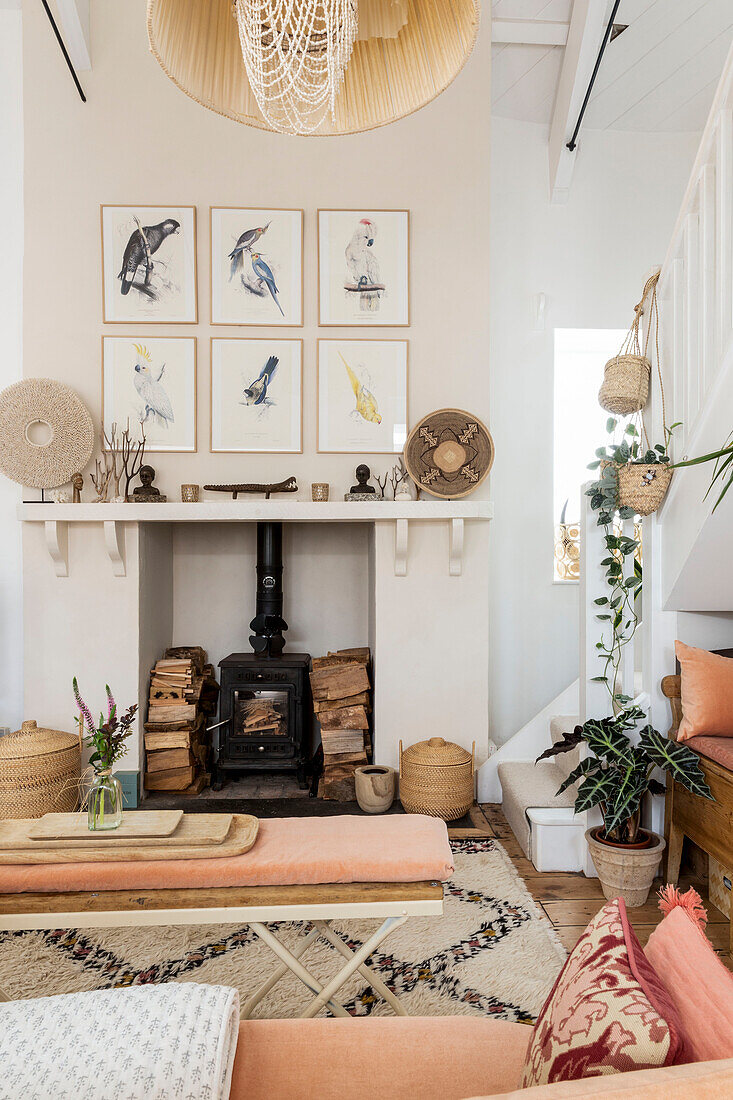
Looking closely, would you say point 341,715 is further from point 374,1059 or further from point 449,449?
point 374,1059

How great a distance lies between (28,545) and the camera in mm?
4074

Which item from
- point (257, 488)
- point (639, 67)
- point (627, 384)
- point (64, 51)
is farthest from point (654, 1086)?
point (639, 67)

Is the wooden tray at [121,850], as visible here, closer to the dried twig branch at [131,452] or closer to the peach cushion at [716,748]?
the peach cushion at [716,748]

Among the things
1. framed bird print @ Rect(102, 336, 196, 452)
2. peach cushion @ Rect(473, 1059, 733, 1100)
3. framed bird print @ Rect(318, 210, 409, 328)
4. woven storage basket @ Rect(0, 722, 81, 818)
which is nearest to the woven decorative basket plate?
framed bird print @ Rect(318, 210, 409, 328)

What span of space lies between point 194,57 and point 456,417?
9.03 ft

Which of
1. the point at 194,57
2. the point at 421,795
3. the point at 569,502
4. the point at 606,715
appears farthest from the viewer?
the point at 569,502

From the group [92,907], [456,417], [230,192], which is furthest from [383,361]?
[92,907]

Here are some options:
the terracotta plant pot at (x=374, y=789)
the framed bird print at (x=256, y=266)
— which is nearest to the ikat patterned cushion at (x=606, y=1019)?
the terracotta plant pot at (x=374, y=789)

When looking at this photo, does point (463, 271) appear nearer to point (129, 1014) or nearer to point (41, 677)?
point (41, 677)

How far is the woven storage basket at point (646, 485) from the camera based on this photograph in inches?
120

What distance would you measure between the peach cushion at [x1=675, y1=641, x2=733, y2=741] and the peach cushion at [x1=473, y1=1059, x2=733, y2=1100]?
2248 millimetres

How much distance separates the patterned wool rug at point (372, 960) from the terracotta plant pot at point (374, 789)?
35.8 inches

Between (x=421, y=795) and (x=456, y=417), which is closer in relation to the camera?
(x=421, y=795)

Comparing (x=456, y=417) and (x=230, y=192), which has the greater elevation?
(x=230, y=192)
